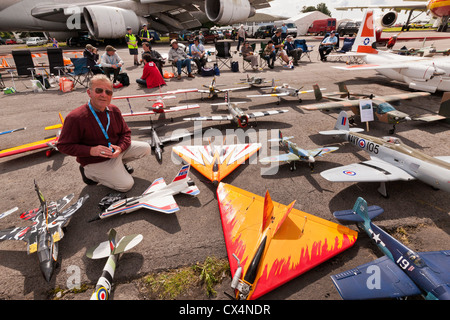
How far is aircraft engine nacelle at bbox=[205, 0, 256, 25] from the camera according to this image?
23297 millimetres

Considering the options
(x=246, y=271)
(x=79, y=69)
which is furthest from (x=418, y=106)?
(x=79, y=69)

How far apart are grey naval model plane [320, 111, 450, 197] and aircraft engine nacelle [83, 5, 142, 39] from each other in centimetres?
2841

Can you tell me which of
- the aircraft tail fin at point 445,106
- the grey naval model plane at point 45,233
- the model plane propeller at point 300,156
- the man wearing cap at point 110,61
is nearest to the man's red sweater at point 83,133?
the grey naval model plane at point 45,233

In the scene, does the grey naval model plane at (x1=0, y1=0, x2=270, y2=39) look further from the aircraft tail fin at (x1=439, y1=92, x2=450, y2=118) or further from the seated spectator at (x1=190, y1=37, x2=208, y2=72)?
the aircraft tail fin at (x1=439, y1=92, x2=450, y2=118)

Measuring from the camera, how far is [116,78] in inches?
532

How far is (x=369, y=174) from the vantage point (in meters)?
4.55

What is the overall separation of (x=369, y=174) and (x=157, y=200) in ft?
15.2

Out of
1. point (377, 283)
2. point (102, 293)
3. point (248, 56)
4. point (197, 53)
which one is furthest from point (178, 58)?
point (377, 283)

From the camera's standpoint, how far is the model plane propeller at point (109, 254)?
2.92 metres

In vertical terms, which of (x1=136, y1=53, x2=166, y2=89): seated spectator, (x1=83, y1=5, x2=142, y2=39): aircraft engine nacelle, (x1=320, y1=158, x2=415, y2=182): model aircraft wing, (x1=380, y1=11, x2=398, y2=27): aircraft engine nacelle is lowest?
(x1=320, y1=158, x2=415, y2=182): model aircraft wing

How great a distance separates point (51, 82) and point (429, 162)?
20.3 meters

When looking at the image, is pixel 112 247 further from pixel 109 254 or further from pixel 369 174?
pixel 369 174

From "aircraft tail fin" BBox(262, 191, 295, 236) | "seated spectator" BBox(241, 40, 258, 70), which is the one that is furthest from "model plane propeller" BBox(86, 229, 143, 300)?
"seated spectator" BBox(241, 40, 258, 70)

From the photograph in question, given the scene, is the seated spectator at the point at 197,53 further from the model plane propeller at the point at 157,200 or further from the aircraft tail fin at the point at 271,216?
the aircraft tail fin at the point at 271,216
